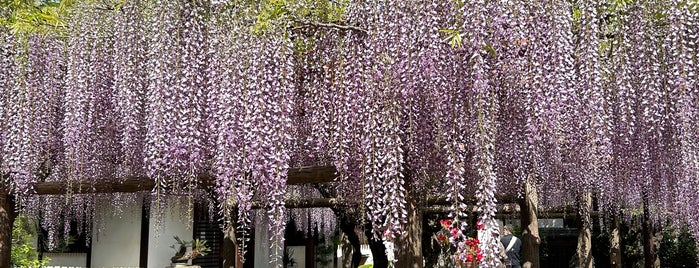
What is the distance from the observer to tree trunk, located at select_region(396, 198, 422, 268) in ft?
17.3

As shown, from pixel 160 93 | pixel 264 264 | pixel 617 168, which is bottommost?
pixel 264 264

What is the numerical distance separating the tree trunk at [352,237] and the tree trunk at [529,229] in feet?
12.0

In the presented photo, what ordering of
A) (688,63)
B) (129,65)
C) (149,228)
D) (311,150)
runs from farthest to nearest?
1. (149,228)
2. (311,150)
3. (129,65)
4. (688,63)

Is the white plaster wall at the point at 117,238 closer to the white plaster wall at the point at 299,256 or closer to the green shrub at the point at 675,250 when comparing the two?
the white plaster wall at the point at 299,256

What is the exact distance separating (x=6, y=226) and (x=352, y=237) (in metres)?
6.15

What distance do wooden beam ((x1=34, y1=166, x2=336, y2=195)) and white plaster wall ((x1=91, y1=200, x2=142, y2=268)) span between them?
13.3 feet

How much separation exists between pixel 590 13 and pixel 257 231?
9.74 metres

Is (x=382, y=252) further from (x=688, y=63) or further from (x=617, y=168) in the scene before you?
(x=688, y=63)

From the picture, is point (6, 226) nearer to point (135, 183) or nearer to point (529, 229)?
point (135, 183)

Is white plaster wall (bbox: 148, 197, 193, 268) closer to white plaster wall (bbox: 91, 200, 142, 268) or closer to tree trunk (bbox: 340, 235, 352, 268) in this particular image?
white plaster wall (bbox: 91, 200, 142, 268)

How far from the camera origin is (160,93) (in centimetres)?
446

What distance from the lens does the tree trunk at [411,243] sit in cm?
529

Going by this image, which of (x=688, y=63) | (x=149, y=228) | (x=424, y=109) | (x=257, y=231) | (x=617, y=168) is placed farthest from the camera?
(x=257, y=231)

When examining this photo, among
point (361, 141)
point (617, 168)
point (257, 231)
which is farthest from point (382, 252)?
point (361, 141)
